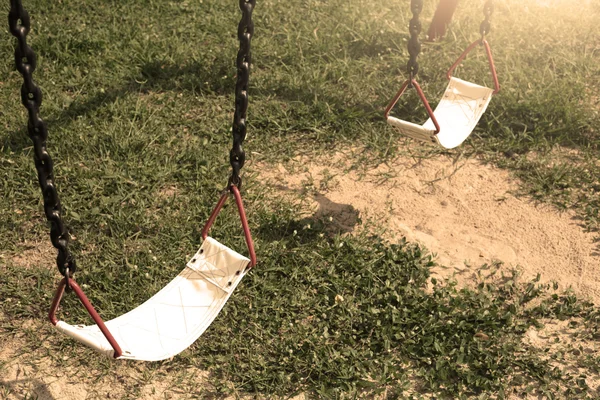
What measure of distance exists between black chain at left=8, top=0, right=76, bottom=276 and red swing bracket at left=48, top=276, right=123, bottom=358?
0.15ft

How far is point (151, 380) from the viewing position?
323cm

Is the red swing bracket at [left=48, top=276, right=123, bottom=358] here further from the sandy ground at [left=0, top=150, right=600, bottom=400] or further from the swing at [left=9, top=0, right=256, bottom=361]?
the sandy ground at [left=0, top=150, right=600, bottom=400]

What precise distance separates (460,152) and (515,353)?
1643mm

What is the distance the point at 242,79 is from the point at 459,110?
2.02m

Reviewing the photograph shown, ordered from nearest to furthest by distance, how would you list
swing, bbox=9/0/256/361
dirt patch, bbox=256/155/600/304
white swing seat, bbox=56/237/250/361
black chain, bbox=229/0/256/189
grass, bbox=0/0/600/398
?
swing, bbox=9/0/256/361, black chain, bbox=229/0/256/189, white swing seat, bbox=56/237/250/361, grass, bbox=0/0/600/398, dirt patch, bbox=256/155/600/304

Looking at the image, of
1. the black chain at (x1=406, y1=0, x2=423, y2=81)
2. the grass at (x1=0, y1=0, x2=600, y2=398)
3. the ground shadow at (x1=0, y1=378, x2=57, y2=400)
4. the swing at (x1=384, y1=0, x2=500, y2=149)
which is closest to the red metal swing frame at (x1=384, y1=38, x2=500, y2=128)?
the swing at (x1=384, y1=0, x2=500, y2=149)

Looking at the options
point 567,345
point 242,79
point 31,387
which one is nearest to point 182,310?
point 31,387

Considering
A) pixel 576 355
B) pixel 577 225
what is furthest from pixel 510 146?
pixel 576 355

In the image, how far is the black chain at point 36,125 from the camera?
2.16m

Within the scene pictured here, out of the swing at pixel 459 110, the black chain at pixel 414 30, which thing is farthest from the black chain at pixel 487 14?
Result: the black chain at pixel 414 30

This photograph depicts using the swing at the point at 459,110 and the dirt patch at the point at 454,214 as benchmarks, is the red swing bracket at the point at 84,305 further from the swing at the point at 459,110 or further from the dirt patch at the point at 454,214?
the swing at the point at 459,110

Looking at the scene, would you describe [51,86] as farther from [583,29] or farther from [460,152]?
[583,29]

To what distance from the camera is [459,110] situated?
4227mm

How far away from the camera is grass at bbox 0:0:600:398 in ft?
11.0
